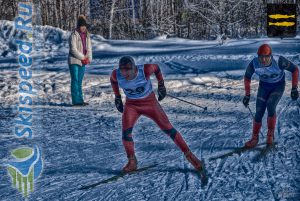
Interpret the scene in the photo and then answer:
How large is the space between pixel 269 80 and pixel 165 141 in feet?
6.60

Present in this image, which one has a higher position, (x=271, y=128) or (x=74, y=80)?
(x=74, y=80)

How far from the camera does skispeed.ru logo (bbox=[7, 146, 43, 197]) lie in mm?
5679

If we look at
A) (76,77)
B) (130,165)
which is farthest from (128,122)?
(76,77)

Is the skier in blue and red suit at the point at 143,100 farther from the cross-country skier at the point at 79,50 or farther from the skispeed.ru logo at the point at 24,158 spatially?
the cross-country skier at the point at 79,50

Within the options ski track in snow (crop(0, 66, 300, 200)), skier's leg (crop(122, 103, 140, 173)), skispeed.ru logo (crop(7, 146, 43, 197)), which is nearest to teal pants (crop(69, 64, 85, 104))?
ski track in snow (crop(0, 66, 300, 200))

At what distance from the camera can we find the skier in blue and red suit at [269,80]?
634 centimetres

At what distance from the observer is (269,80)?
656cm

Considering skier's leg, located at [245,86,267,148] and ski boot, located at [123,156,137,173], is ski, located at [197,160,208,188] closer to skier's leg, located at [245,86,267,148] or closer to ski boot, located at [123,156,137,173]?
ski boot, located at [123,156,137,173]

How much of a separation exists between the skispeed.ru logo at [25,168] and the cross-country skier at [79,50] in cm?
272

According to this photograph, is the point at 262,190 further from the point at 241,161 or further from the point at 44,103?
the point at 44,103

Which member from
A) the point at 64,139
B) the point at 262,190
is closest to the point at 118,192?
the point at 262,190

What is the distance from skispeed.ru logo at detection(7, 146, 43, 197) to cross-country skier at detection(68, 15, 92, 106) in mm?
2722

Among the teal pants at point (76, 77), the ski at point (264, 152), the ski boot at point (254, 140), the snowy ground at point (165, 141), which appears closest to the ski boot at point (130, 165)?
the snowy ground at point (165, 141)

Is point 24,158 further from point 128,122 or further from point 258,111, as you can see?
point 258,111
